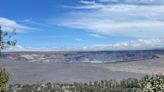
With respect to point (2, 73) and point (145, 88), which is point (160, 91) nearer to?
point (145, 88)

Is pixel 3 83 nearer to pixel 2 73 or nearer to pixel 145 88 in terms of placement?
pixel 2 73

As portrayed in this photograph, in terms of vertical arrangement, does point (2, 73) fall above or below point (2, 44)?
below

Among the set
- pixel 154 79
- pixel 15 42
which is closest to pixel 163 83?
pixel 154 79

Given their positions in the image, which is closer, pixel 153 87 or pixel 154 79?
pixel 153 87

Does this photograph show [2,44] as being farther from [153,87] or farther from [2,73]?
[153,87]

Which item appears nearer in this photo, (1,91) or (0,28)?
(0,28)

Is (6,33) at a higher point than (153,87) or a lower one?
higher

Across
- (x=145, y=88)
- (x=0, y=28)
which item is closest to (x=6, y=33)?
(x=0, y=28)

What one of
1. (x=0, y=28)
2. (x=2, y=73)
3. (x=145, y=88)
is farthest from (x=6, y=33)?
(x=145, y=88)
